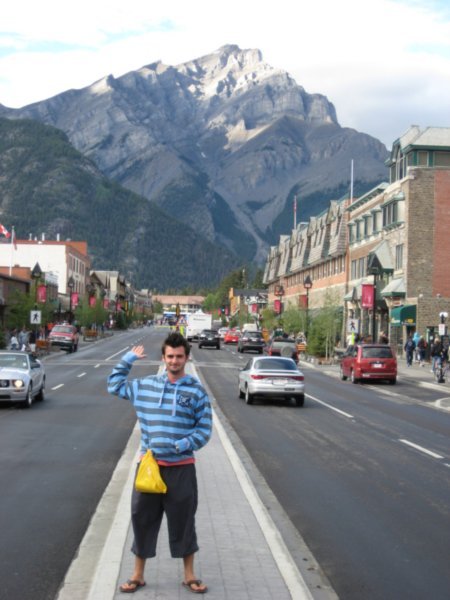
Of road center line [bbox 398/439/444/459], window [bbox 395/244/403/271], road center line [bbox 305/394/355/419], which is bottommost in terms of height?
road center line [bbox 305/394/355/419]

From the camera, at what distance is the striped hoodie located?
606 cm

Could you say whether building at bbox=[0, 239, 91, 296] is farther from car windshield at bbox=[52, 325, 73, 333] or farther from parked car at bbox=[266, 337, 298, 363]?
parked car at bbox=[266, 337, 298, 363]

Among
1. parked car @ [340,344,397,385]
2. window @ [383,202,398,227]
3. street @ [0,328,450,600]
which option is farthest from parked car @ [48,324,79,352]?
street @ [0,328,450,600]

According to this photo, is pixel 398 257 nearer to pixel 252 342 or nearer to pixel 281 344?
pixel 281 344

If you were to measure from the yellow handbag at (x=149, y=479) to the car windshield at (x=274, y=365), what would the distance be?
1839 centimetres

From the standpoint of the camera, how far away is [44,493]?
1048 centimetres

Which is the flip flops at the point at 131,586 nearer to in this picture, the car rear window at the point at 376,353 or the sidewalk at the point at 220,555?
the sidewalk at the point at 220,555

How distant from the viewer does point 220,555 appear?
7.15m

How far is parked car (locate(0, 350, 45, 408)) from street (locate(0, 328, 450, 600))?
0.42m

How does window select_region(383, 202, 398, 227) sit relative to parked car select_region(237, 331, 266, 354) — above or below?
above

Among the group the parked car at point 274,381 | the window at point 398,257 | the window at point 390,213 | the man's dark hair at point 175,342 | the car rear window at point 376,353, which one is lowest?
the parked car at point 274,381

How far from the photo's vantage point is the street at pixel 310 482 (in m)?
7.32

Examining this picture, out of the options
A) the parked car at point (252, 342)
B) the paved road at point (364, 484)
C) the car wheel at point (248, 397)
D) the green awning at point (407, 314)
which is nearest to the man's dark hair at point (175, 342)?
the paved road at point (364, 484)

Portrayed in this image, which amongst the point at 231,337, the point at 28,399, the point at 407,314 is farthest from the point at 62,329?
the point at 28,399
